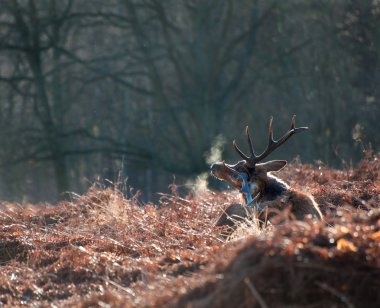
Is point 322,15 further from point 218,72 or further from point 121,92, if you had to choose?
point 121,92

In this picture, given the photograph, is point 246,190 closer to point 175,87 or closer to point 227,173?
point 227,173

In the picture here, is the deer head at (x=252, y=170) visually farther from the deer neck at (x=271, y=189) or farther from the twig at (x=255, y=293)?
the twig at (x=255, y=293)

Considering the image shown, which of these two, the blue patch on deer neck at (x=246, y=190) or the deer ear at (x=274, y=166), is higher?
the deer ear at (x=274, y=166)

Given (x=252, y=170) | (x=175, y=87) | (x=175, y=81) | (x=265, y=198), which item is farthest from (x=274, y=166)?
(x=175, y=81)

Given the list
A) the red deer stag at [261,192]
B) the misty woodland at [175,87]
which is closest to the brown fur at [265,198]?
the red deer stag at [261,192]

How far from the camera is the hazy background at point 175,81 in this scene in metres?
31.6

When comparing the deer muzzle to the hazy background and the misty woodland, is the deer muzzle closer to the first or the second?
the misty woodland

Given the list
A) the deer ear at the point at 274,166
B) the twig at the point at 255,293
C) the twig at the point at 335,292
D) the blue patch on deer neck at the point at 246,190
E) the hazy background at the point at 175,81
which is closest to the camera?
the twig at the point at 255,293

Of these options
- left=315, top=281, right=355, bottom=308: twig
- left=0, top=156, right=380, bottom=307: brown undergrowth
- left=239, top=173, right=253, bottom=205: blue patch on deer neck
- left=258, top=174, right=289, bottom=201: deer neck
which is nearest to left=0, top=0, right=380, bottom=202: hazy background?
left=0, top=156, right=380, bottom=307: brown undergrowth

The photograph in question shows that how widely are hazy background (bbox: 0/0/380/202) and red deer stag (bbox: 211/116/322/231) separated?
1817 centimetres

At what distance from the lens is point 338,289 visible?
18.7ft

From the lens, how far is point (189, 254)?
27.1ft

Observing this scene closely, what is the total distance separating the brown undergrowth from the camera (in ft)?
18.7

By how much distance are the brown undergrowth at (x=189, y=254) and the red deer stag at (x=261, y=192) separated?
36 centimetres
